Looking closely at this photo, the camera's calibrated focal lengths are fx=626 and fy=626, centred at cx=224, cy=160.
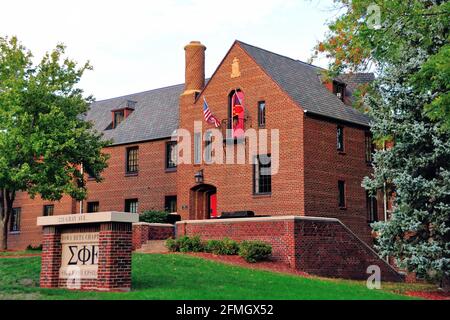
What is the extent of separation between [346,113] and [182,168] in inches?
355

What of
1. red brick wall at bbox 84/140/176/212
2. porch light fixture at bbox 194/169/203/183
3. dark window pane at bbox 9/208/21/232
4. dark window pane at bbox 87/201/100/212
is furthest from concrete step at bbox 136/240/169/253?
dark window pane at bbox 9/208/21/232

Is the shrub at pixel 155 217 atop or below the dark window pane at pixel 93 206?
below

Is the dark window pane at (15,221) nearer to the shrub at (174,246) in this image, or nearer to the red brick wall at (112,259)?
the shrub at (174,246)

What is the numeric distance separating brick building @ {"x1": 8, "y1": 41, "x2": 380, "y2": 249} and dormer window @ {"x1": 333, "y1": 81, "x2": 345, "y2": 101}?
6 centimetres

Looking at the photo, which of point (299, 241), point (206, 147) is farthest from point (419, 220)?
point (206, 147)

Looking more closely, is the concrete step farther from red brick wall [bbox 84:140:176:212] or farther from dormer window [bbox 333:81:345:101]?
dormer window [bbox 333:81:345:101]

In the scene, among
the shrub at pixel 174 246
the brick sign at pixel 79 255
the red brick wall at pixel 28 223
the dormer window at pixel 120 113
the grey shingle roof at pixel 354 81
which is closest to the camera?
the brick sign at pixel 79 255

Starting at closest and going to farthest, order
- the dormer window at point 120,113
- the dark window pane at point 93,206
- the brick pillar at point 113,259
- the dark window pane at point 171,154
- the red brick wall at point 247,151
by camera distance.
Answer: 1. the brick pillar at point 113,259
2. the red brick wall at point 247,151
3. the dark window pane at point 171,154
4. the dark window pane at point 93,206
5. the dormer window at point 120,113

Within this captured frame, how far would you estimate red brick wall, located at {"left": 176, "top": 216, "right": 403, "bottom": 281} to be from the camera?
24.0 meters

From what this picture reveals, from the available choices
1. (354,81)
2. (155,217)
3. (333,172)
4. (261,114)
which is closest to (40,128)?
(155,217)

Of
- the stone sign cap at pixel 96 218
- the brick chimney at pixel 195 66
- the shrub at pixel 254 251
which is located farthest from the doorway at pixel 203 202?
the stone sign cap at pixel 96 218

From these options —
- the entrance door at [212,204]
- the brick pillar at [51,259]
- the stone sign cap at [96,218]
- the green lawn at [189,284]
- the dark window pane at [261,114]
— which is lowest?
the green lawn at [189,284]

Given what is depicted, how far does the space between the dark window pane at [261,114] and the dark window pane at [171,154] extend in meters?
7.48

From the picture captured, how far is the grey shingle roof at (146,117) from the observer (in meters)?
37.9
